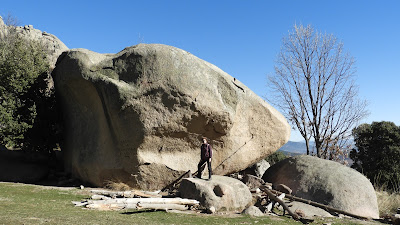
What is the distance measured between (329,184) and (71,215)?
33.8 ft

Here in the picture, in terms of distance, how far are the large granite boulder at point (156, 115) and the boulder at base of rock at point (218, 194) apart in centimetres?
307

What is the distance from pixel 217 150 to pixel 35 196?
7.72m

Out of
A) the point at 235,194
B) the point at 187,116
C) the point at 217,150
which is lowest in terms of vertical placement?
the point at 235,194

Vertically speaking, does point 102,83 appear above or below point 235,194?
above

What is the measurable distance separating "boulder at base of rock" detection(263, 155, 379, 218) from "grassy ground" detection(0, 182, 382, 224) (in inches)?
114

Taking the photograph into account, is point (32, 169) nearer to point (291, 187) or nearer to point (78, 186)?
point (78, 186)

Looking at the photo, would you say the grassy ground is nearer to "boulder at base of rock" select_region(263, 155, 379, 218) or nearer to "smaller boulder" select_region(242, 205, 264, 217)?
Answer: "smaller boulder" select_region(242, 205, 264, 217)

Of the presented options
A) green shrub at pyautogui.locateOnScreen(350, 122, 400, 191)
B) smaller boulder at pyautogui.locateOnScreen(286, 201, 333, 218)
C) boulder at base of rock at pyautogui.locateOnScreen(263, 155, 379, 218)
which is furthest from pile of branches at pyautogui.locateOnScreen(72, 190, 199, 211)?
green shrub at pyautogui.locateOnScreen(350, 122, 400, 191)

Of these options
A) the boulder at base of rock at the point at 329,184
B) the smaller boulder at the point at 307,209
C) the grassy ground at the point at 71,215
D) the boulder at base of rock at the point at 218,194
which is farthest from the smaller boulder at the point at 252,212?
the boulder at base of rock at the point at 329,184

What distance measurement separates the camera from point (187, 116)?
591 inches

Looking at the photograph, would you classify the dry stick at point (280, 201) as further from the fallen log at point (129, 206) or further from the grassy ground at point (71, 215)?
the fallen log at point (129, 206)

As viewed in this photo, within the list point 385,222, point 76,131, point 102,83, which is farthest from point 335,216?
point 76,131

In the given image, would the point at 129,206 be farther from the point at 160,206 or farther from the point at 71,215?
the point at 71,215

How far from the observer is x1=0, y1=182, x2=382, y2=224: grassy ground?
27.5 ft
